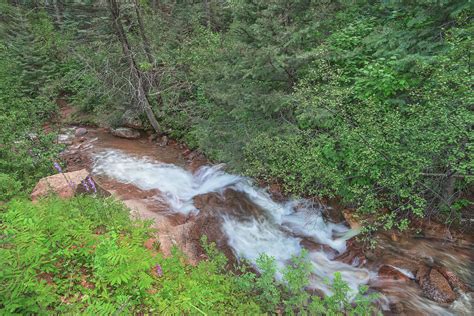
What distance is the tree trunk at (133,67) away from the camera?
9281 mm

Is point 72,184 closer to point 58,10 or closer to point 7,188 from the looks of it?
point 7,188

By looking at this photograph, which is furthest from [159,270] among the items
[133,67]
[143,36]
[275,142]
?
[143,36]

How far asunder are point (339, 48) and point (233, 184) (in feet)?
15.9

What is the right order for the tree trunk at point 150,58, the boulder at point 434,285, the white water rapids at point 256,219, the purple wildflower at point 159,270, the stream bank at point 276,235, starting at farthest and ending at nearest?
the tree trunk at point 150,58
the white water rapids at point 256,219
the stream bank at point 276,235
the boulder at point 434,285
the purple wildflower at point 159,270

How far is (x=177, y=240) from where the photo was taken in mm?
5762

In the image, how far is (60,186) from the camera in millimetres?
6188

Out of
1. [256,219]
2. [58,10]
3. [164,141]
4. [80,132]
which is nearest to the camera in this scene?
[256,219]

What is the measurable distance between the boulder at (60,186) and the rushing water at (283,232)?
7.48ft

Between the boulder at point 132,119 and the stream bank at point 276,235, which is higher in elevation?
the boulder at point 132,119

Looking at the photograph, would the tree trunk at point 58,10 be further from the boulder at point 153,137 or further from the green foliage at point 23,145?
the boulder at point 153,137

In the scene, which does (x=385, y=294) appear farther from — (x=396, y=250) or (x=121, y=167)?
(x=121, y=167)

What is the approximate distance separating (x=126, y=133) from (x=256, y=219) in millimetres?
7679

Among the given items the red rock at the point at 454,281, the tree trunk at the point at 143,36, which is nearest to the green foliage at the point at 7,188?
the tree trunk at the point at 143,36

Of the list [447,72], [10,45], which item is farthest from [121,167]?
[10,45]
